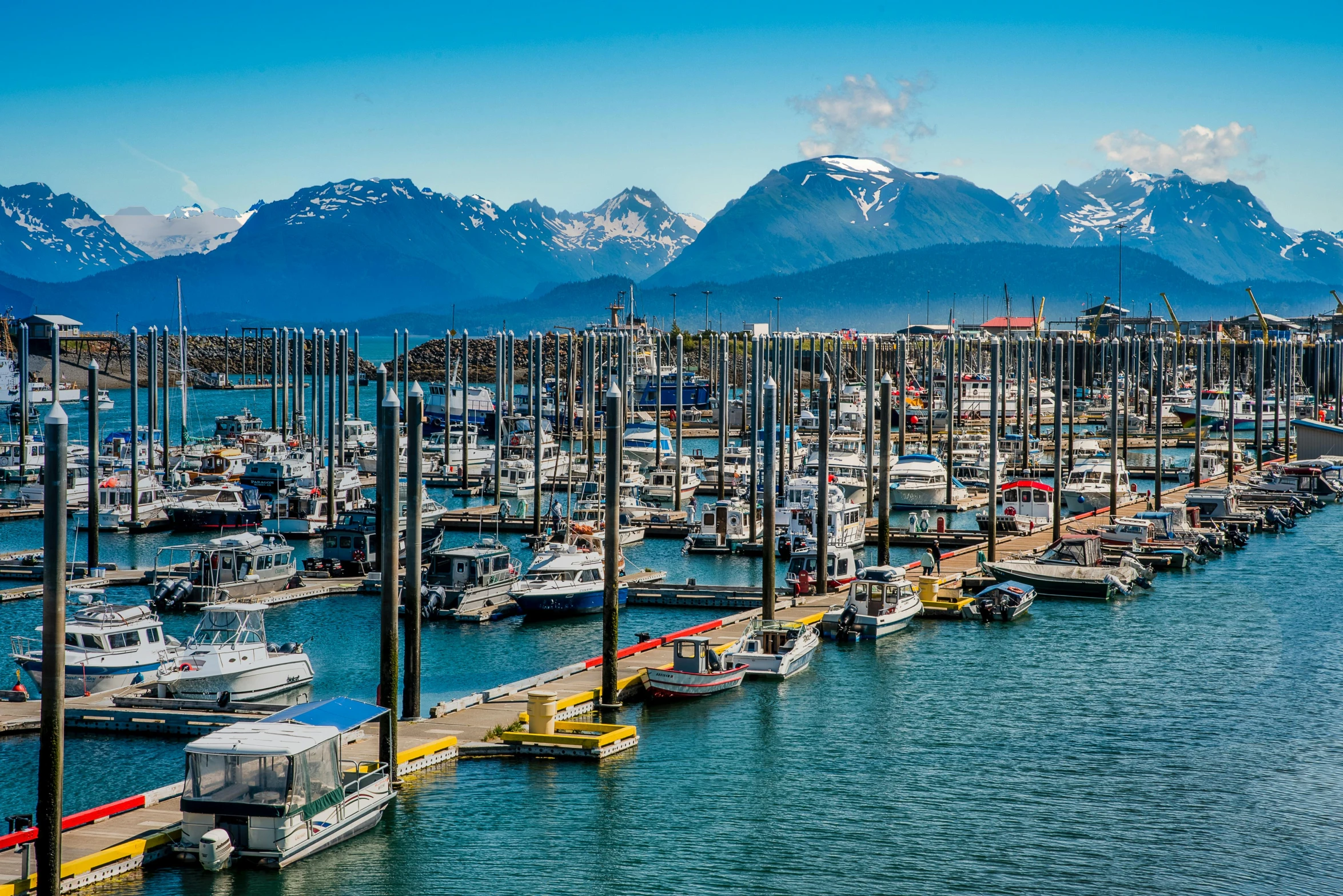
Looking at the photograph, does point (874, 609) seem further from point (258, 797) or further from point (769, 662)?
point (258, 797)

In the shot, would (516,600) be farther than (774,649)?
Yes

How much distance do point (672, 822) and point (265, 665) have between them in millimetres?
11838

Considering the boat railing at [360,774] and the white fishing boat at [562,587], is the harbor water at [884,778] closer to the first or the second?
the white fishing boat at [562,587]

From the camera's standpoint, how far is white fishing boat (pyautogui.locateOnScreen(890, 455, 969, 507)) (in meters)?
74.1

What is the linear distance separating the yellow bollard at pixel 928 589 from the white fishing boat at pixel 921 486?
24236 millimetres

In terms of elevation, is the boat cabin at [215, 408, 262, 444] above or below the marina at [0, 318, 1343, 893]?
above

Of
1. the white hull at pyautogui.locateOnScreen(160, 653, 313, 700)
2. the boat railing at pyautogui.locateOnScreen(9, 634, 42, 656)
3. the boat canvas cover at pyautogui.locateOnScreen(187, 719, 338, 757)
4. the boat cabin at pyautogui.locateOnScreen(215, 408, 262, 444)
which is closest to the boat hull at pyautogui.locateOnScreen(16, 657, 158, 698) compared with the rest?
the boat railing at pyautogui.locateOnScreen(9, 634, 42, 656)

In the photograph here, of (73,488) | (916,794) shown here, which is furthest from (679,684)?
(73,488)

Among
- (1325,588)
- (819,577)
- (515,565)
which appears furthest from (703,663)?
(1325,588)

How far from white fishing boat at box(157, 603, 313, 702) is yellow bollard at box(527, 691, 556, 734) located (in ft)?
22.8

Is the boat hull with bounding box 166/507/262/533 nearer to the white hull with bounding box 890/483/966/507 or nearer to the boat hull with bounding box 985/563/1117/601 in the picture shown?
the white hull with bounding box 890/483/966/507

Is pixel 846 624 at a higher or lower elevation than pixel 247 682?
higher

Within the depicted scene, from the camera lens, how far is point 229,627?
37.2m

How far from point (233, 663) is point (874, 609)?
1815 centimetres
